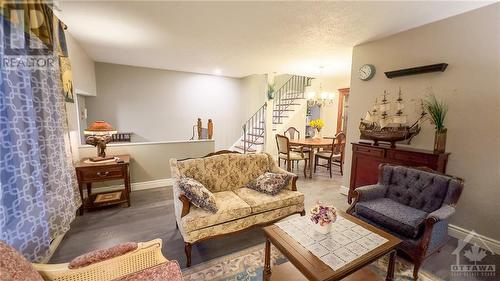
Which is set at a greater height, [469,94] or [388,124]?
[469,94]

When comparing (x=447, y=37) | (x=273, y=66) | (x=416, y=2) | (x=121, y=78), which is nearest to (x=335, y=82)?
(x=273, y=66)

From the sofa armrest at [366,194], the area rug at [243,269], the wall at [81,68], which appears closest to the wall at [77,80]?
the wall at [81,68]

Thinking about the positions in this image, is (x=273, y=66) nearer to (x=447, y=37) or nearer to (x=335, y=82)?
(x=335, y=82)

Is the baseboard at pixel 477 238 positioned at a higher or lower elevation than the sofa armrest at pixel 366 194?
lower

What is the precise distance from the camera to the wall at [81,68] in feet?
9.87

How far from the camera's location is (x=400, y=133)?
8.95ft

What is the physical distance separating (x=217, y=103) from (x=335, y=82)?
3634 millimetres

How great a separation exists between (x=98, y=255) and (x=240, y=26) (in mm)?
2612

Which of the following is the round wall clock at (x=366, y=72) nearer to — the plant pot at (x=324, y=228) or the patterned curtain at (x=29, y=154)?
the plant pot at (x=324, y=228)

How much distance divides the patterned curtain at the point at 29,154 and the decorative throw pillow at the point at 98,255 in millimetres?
474

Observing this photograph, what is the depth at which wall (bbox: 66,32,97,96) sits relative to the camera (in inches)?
118

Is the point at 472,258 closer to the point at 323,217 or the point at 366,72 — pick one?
the point at 323,217

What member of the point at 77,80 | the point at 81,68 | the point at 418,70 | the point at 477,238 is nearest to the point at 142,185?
the point at 77,80

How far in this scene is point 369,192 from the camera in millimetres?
2375
